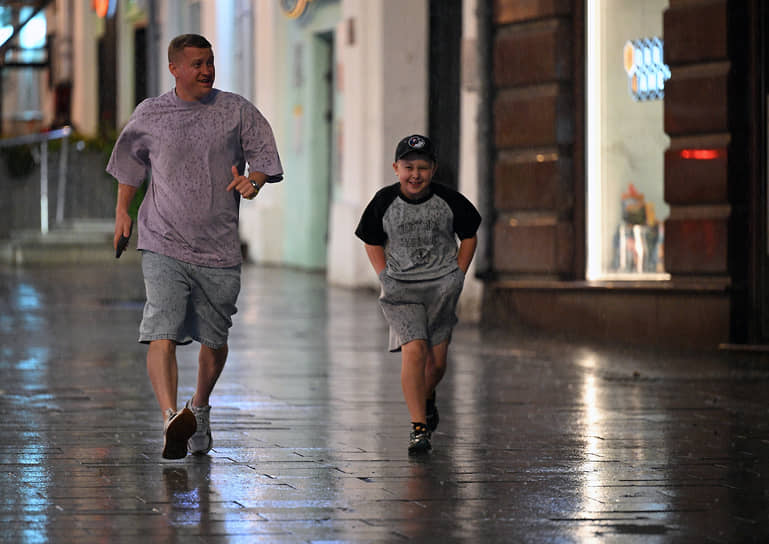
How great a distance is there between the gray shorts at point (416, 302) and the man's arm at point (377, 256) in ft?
0.11

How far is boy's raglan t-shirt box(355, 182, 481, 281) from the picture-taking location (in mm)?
7465

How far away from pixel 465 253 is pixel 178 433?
5.30ft

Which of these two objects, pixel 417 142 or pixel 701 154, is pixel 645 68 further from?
pixel 417 142

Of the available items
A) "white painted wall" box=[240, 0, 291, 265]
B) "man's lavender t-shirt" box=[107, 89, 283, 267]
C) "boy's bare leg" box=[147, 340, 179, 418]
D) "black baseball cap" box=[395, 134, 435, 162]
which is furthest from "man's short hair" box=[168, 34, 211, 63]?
"white painted wall" box=[240, 0, 291, 265]

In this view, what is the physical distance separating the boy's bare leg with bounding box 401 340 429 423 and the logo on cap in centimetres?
Answer: 84

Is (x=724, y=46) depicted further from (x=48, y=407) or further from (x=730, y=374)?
(x=48, y=407)

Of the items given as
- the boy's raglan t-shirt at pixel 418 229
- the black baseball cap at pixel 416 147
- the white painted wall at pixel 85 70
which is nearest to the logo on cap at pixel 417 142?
the black baseball cap at pixel 416 147

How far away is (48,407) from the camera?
28.4 ft

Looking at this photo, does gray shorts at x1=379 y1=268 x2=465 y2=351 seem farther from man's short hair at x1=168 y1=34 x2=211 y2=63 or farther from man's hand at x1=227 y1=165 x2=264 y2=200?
man's short hair at x1=168 y1=34 x2=211 y2=63

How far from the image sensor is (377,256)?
296 inches

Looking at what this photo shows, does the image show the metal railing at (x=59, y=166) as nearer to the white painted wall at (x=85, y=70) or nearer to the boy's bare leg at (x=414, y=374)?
the white painted wall at (x=85, y=70)

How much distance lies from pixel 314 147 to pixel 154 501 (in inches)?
771

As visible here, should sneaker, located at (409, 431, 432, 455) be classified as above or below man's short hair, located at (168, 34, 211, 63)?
below

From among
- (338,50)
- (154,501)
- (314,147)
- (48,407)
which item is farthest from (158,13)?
(154,501)
